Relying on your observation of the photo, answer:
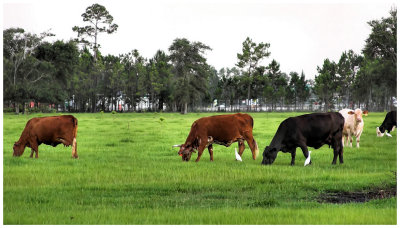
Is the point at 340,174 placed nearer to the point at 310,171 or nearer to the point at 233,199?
the point at 310,171

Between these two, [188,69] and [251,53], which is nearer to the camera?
[251,53]

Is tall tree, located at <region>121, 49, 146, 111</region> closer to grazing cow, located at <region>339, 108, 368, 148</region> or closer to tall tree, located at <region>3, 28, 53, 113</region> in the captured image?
tall tree, located at <region>3, 28, 53, 113</region>

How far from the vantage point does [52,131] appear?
13.1m

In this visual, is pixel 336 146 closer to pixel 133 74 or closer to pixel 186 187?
pixel 186 187

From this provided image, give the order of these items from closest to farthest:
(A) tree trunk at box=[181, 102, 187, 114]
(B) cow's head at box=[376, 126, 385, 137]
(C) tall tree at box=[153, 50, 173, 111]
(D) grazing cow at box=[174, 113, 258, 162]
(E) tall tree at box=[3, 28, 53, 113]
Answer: (D) grazing cow at box=[174, 113, 258, 162] → (B) cow's head at box=[376, 126, 385, 137] → (E) tall tree at box=[3, 28, 53, 113] → (C) tall tree at box=[153, 50, 173, 111] → (A) tree trunk at box=[181, 102, 187, 114]

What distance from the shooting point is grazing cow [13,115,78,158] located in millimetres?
12984

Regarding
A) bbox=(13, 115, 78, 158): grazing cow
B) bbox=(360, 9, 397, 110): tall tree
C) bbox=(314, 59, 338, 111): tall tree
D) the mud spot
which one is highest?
bbox=(360, 9, 397, 110): tall tree

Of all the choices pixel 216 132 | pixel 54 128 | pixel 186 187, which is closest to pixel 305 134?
pixel 216 132

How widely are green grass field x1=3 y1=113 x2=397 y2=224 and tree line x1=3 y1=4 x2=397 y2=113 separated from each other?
15.8 meters

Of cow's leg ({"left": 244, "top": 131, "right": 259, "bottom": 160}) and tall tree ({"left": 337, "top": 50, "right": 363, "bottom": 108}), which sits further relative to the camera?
tall tree ({"left": 337, "top": 50, "right": 363, "bottom": 108})

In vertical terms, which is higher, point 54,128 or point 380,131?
point 54,128

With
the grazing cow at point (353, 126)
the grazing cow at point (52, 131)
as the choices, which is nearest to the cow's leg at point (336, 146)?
the grazing cow at point (353, 126)

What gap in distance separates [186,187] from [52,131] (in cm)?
559

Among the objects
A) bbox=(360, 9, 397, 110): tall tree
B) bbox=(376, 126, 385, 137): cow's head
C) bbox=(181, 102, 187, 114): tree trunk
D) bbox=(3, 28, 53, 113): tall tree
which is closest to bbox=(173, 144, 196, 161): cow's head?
bbox=(376, 126, 385, 137): cow's head
